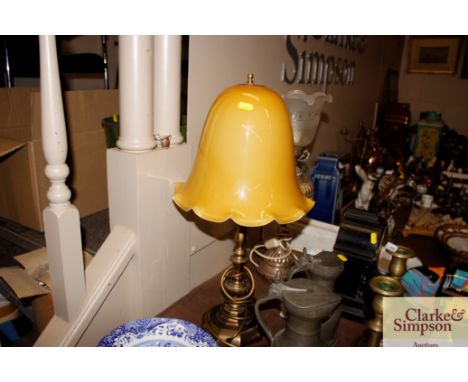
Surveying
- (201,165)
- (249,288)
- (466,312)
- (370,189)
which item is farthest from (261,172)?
(370,189)

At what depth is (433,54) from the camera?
292 centimetres

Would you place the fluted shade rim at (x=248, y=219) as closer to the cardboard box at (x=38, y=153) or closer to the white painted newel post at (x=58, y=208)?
the white painted newel post at (x=58, y=208)

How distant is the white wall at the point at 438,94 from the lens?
2.89 meters

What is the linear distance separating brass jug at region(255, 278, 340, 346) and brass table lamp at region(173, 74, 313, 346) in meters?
0.12

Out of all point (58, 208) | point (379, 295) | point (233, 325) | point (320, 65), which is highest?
point (320, 65)

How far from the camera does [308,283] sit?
0.69 m

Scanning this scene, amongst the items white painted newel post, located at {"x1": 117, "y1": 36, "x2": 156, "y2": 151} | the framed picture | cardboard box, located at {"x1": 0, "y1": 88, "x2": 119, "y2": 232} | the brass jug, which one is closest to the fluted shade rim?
the brass jug

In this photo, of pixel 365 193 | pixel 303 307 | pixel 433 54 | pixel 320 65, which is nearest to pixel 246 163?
pixel 303 307

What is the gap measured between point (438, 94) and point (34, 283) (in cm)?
315

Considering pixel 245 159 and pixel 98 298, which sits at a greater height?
pixel 245 159

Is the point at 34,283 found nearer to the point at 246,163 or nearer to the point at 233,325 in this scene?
the point at 233,325

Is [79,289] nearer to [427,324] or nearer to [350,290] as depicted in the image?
[350,290]

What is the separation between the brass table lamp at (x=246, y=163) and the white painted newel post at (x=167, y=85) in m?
0.19

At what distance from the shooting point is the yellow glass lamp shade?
0.67 metres
